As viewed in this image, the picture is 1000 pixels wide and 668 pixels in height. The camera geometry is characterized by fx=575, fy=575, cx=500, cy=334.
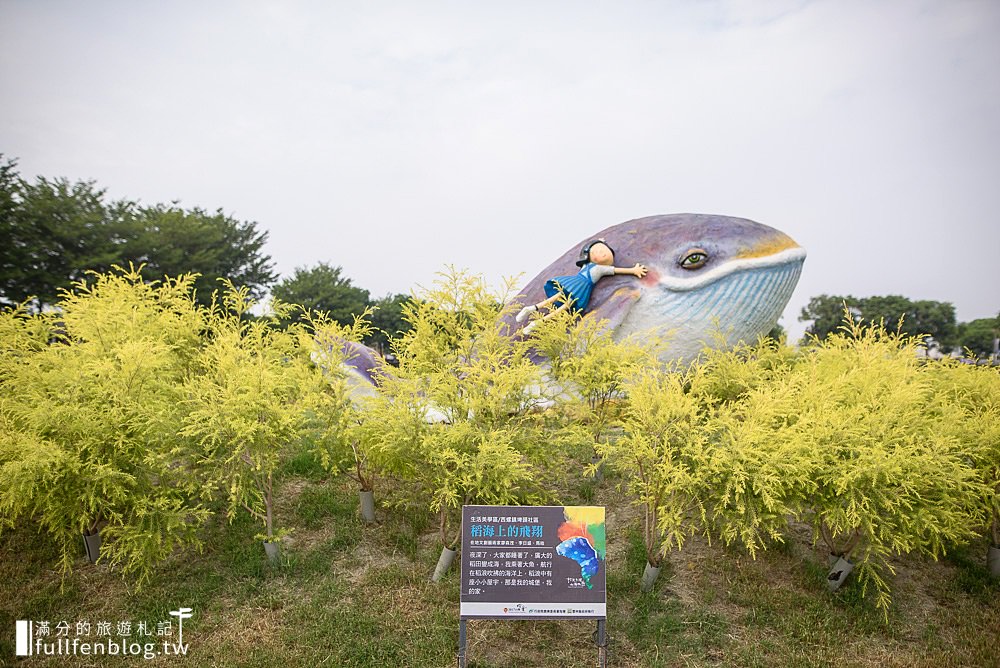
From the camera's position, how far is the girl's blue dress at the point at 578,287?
8.71 meters

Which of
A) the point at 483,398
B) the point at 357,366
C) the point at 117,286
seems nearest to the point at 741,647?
the point at 483,398

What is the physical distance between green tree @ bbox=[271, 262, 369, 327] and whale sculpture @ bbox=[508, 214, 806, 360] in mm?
21972

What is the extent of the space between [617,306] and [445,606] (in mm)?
4879

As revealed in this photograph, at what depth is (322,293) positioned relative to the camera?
29703 mm

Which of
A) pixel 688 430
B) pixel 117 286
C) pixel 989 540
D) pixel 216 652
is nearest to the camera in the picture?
pixel 216 652

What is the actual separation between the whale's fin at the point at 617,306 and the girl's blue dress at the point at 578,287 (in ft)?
0.82

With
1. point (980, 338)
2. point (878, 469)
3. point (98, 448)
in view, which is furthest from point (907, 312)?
point (98, 448)

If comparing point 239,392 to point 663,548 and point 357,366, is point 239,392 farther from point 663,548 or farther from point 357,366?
point 663,548

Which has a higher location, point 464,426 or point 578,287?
point 578,287

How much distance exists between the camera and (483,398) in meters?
5.18

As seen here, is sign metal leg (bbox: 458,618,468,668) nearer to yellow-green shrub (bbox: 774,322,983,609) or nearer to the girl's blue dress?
yellow-green shrub (bbox: 774,322,983,609)

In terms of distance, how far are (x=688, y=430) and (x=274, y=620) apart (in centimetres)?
383

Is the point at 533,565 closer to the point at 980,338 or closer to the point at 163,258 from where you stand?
the point at 163,258

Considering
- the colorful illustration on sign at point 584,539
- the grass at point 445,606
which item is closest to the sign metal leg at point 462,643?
the grass at point 445,606
